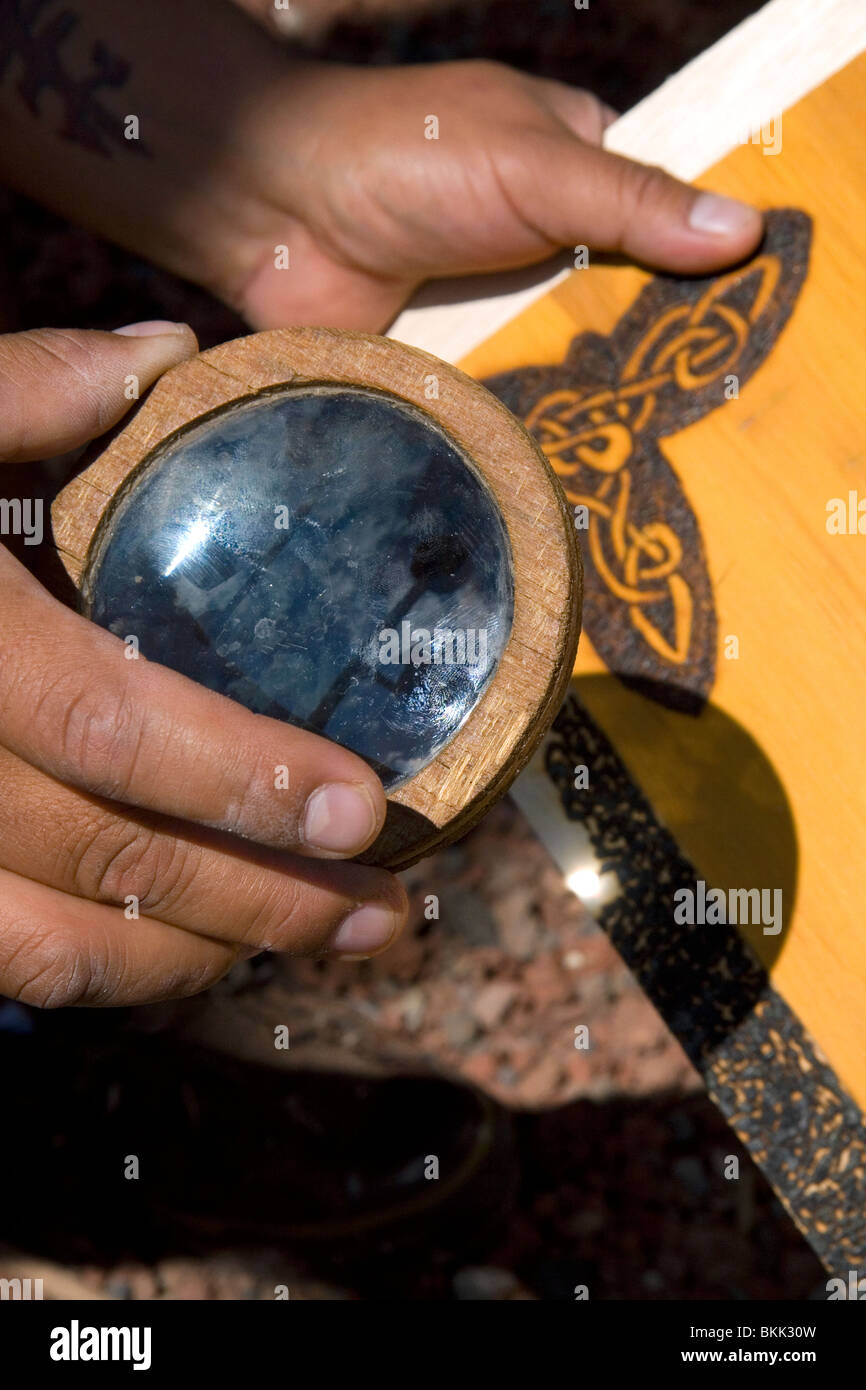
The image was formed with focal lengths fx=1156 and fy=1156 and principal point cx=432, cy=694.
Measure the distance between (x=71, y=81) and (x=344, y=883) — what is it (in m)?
1.78

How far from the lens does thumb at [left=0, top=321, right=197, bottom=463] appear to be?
121 centimetres

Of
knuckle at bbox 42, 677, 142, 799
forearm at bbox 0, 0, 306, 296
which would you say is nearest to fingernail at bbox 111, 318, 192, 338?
knuckle at bbox 42, 677, 142, 799

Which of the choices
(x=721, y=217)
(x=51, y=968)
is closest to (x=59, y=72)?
(x=721, y=217)

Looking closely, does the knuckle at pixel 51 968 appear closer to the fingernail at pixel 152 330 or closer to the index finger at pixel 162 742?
the index finger at pixel 162 742

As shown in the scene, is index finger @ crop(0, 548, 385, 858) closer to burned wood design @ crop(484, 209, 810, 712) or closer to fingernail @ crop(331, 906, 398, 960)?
fingernail @ crop(331, 906, 398, 960)

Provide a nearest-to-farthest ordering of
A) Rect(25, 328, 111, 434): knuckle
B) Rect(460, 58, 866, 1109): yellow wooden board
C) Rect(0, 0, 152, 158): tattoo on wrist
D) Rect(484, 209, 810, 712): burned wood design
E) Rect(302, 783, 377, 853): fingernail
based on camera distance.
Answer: Rect(302, 783, 377, 853): fingernail → Rect(25, 328, 111, 434): knuckle → Rect(460, 58, 866, 1109): yellow wooden board → Rect(484, 209, 810, 712): burned wood design → Rect(0, 0, 152, 158): tattoo on wrist

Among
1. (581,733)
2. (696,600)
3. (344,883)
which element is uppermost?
(696,600)

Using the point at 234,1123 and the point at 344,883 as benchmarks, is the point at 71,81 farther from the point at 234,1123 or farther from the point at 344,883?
the point at 234,1123

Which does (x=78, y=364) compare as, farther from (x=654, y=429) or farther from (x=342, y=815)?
(x=654, y=429)

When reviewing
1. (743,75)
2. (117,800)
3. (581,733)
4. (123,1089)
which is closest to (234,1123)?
(123,1089)

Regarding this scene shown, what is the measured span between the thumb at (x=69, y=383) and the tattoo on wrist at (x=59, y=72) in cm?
122

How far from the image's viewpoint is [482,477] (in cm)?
113

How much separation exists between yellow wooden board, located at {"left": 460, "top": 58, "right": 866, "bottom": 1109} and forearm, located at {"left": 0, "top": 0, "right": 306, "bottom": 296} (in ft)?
3.36

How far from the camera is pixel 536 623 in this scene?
1.12m
